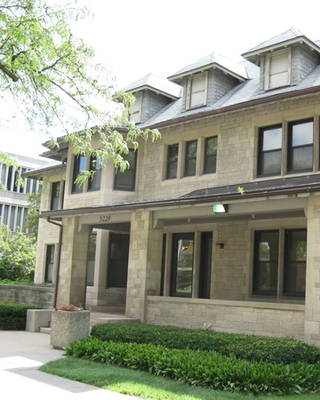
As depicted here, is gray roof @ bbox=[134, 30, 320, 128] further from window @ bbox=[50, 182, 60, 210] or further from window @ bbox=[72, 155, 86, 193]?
window @ bbox=[50, 182, 60, 210]

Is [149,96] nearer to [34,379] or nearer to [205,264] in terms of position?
[205,264]

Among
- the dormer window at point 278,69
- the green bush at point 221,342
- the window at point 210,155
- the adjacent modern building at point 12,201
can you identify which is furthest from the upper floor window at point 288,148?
the adjacent modern building at point 12,201

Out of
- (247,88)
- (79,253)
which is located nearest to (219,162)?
(247,88)

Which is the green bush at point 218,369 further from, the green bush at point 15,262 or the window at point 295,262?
the green bush at point 15,262

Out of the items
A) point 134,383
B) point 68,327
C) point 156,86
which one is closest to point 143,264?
point 68,327

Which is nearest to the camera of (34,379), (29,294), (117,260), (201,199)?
(34,379)

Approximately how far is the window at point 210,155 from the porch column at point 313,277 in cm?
642

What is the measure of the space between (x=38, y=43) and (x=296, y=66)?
872cm

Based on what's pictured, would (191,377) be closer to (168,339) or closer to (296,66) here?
(168,339)

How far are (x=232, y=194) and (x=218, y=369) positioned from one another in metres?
5.21

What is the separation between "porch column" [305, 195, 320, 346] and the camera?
10906 millimetres

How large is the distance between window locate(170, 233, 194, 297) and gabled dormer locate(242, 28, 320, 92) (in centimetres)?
580

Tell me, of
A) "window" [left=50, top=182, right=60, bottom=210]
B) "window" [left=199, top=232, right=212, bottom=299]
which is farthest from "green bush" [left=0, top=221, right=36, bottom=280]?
"window" [left=199, top=232, right=212, bottom=299]

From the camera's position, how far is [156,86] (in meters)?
21.8
